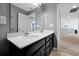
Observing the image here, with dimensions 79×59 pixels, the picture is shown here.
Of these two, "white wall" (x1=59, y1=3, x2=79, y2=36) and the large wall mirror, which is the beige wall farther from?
"white wall" (x1=59, y1=3, x2=79, y2=36)

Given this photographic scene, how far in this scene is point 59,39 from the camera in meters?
2.86

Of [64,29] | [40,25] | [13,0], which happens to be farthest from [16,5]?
[64,29]

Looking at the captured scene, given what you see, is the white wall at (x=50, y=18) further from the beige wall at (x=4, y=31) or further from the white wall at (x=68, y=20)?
the beige wall at (x=4, y=31)

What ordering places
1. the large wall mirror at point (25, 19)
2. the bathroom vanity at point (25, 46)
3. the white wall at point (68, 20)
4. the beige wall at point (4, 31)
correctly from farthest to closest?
the white wall at point (68, 20) → the large wall mirror at point (25, 19) → the beige wall at point (4, 31) → the bathroom vanity at point (25, 46)

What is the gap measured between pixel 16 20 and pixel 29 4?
59 cm

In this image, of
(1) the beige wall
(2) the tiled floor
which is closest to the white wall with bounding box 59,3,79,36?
(2) the tiled floor

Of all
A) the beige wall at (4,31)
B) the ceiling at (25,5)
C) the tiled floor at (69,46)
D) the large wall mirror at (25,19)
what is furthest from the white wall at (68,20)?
the beige wall at (4,31)

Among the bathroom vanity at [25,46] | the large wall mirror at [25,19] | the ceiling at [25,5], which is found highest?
the ceiling at [25,5]

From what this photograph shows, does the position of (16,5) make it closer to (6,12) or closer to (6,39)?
(6,12)

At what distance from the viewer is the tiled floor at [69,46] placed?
259 centimetres

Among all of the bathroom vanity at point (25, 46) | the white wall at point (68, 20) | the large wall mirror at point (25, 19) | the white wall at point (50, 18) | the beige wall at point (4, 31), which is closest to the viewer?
the bathroom vanity at point (25, 46)

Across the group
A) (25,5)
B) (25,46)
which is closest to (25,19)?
(25,5)

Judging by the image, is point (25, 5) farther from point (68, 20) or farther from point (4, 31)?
point (68, 20)

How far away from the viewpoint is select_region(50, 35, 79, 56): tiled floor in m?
2.59
